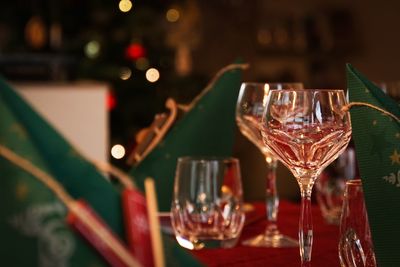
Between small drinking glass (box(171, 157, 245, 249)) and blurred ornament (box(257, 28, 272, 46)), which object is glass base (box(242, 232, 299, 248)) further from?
blurred ornament (box(257, 28, 272, 46))

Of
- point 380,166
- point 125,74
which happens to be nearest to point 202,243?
point 380,166

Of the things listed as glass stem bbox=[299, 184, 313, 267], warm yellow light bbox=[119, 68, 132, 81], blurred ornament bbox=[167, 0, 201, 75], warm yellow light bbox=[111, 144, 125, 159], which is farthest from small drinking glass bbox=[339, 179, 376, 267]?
blurred ornament bbox=[167, 0, 201, 75]

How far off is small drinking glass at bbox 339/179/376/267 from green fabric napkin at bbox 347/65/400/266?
0.24 feet

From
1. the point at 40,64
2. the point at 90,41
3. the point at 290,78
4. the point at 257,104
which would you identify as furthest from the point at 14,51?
the point at 257,104

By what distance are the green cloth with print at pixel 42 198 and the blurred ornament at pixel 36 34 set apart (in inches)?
187

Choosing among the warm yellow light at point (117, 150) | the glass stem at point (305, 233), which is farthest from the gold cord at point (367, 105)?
the warm yellow light at point (117, 150)

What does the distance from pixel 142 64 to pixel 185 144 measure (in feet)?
10.5

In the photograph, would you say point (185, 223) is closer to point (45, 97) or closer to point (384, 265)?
point (384, 265)

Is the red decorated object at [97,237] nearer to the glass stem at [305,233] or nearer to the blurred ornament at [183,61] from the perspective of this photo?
the glass stem at [305,233]

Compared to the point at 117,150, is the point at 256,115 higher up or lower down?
higher up

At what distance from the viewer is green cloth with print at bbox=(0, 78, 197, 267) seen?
0.54 metres

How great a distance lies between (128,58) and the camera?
14.1ft

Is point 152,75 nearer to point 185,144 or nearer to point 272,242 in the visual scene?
point 185,144

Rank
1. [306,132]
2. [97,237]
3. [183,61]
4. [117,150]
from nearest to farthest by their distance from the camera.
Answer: [97,237] < [306,132] < [117,150] < [183,61]
